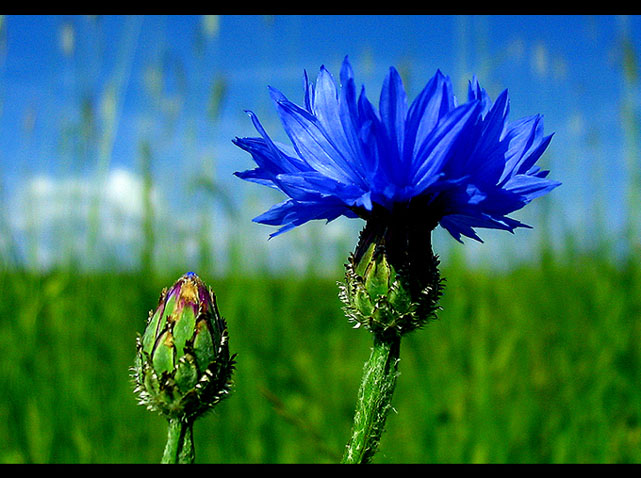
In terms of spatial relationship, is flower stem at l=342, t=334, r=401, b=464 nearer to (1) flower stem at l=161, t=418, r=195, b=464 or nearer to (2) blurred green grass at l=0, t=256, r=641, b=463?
(1) flower stem at l=161, t=418, r=195, b=464

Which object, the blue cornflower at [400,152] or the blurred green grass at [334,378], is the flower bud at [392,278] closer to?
the blue cornflower at [400,152]

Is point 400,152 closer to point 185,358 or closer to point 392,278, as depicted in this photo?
point 392,278

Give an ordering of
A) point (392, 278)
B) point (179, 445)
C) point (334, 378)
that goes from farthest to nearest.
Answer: point (334, 378) → point (392, 278) → point (179, 445)

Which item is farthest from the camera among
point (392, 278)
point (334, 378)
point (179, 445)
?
point (334, 378)

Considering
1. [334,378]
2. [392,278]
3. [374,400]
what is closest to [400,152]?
[392,278]

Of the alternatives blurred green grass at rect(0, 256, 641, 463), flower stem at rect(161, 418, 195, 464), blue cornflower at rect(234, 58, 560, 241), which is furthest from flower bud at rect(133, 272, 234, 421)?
blurred green grass at rect(0, 256, 641, 463)

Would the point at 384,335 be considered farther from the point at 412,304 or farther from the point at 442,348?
the point at 442,348
